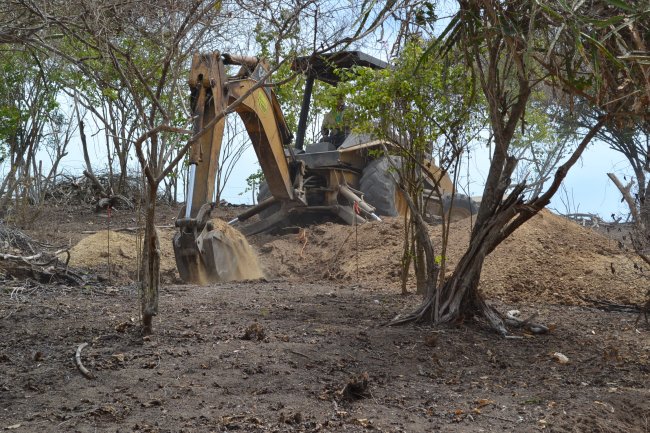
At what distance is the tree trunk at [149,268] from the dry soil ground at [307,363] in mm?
181

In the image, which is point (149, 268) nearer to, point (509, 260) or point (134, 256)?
point (509, 260)

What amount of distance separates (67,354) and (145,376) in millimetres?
830

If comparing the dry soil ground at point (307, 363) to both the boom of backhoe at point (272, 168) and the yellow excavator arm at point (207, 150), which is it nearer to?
the yellow excavator arm at point (207, 150)

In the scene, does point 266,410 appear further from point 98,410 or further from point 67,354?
point 67,354

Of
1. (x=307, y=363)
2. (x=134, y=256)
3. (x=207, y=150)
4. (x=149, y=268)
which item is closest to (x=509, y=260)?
(x=207, y=150)

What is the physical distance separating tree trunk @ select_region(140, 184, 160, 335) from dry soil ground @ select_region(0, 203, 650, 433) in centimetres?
18

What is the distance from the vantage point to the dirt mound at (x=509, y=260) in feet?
35.0

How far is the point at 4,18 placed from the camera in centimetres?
695

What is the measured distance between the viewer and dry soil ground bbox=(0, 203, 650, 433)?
16.3 feet

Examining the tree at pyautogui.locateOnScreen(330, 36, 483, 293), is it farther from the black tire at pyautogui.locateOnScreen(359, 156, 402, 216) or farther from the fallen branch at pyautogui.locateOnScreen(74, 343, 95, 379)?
the black tire at pyautogui.locateOnScreen(359, 156, 402, 216)

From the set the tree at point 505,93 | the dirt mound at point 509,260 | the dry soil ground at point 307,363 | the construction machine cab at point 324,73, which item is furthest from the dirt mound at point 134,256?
the tree at point 505,93

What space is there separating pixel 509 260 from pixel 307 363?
19.5 ft

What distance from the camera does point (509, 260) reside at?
449 inches

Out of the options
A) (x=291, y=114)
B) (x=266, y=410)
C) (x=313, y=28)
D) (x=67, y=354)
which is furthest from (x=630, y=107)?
(x=291, y=114)
